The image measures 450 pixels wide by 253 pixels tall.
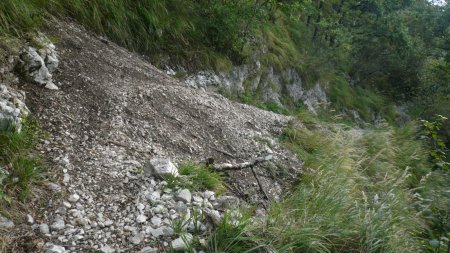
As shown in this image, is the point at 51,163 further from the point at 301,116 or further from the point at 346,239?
the point at 301,116

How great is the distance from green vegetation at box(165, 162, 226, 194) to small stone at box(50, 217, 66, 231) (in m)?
0.95

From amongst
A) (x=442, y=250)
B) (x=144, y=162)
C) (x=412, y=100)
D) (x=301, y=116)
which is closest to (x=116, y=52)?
(x=144, y=162)

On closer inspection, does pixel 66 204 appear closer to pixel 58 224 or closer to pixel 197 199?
pixel 58 224

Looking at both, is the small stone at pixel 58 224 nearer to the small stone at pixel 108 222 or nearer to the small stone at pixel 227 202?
the small stone at pixel 108 222

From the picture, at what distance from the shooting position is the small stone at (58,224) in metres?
2.58

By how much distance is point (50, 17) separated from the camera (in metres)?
4.80

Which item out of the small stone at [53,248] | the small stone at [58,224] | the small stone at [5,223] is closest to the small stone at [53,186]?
the small stone at [58,224]

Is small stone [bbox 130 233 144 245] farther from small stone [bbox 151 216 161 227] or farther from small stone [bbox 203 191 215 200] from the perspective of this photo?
small stone [bbox 203 191 215 200]

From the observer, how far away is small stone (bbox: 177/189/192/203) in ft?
10.2

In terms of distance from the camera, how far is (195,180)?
135 inches

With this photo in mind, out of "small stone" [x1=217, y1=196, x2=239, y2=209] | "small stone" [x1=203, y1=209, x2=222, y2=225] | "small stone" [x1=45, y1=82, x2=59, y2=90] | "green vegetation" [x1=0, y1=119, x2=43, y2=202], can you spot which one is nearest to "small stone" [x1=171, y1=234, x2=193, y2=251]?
"small stone" [x1=203, y1=209, x2=222, y2=225]

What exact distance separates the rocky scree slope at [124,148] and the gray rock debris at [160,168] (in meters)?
0.03

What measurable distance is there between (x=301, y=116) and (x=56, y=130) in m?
5.20

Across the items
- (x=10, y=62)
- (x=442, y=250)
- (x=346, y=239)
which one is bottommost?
(x=10, y=62)
